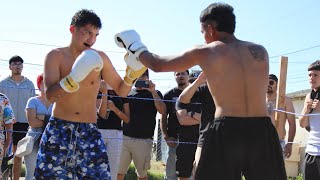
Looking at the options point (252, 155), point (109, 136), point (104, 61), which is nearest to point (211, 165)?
point (252, 155)

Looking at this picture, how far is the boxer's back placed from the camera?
3.24m

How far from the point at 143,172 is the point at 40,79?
6.28ft

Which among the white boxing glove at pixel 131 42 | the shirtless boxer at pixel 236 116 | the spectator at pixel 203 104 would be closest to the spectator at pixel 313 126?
the spectator at pixel 203 104

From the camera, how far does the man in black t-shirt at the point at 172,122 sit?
6.61 meters

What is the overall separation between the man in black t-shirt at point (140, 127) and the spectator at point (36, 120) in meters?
1.06

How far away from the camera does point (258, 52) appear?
337cm

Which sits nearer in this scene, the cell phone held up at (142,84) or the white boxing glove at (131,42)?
the white boxing glove at (131,42)

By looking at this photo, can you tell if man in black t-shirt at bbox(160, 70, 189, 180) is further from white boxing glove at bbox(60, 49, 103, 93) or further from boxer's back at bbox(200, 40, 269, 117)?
boxer's back at bbox(200, 40, 269, 117)

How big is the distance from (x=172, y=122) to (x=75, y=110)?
2830 mm

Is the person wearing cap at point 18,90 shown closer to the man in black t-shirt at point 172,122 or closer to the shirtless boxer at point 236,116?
the man in black t-shirt at point 172,122

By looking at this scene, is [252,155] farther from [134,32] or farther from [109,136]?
[109,136]

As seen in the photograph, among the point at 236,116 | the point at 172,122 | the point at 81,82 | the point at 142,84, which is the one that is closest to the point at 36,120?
the point at 142,84

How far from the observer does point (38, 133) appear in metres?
6.11

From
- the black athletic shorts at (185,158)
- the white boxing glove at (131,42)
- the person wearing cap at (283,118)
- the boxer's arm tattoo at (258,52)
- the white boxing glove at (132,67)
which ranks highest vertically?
the white boxing glove at (131,42)
